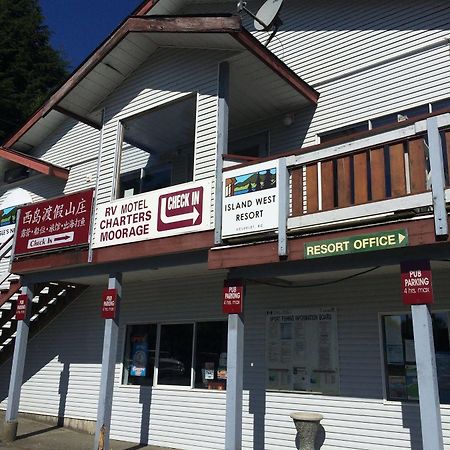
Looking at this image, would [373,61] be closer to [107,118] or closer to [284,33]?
[284,33]

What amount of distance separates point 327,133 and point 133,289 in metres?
5.73

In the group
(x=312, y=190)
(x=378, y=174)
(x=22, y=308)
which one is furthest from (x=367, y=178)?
(x=22, y=308)

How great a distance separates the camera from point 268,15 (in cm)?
1070

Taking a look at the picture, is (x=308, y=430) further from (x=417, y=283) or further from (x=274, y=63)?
(x=274, y=63)

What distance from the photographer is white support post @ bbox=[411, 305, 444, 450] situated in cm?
590

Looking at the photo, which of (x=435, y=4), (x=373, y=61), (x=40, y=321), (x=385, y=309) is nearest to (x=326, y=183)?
(x=385, y=309)

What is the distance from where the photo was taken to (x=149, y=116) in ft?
35.6

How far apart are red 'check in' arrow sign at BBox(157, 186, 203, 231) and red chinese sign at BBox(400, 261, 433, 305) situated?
3.48 meters

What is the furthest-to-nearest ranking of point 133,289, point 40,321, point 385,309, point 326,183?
point 40,321 → point 133,289 → point 385,309 → point 326,183

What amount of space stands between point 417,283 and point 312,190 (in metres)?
1.96

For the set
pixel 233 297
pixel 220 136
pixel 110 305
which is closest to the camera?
pixel 233 297

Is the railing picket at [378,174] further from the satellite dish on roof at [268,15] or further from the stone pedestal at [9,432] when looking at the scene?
the stone pedestal at [9,432]

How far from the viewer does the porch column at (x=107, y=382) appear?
9.11m

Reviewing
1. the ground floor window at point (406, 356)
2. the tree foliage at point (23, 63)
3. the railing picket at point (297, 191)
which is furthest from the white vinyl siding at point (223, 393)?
the tree foliage at point (23, 63)
